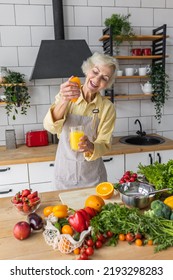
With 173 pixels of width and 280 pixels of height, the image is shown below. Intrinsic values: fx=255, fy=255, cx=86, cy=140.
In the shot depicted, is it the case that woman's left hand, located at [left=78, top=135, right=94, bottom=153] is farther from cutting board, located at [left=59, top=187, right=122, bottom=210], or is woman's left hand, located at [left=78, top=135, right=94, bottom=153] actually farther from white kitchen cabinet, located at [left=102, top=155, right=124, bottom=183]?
white kitchen cabinet, located at [left=102, top=155, right=124, bottom=183]

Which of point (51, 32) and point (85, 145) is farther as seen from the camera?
point (51, 32)

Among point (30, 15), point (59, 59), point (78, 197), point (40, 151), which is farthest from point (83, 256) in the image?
point (30, 15)

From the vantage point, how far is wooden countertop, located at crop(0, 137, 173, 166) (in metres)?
2.03

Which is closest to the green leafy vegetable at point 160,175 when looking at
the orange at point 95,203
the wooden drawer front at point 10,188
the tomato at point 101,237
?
the orange at point 95,203

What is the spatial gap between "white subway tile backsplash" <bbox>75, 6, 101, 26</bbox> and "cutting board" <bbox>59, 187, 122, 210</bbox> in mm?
1815

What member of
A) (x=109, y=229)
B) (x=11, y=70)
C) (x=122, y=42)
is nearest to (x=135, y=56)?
(x=122, y=42)

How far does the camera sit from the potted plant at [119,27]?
2338 millimetres

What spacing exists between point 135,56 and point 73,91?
1.44 meters

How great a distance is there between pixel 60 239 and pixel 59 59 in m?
1.64

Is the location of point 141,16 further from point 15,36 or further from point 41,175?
point 41,175

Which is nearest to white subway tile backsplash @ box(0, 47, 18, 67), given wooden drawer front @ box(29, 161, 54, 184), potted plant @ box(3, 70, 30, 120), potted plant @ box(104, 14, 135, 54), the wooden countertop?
potted plant @ box(3, 70, 30, 120)

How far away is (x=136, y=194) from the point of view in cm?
115

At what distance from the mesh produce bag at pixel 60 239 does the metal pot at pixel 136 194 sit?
0.27 metres

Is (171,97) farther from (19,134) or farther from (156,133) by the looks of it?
(19,134)
